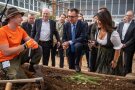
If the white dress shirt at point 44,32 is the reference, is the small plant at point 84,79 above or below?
below

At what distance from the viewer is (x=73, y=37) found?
7.49m

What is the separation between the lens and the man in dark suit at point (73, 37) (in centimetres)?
721

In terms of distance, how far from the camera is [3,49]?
4742 mm

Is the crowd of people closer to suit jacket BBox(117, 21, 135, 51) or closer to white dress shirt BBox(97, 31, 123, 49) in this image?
white dress shirt BBox(97, 31, 123, 49)

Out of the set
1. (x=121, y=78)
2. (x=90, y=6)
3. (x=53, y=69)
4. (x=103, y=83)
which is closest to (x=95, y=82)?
(x=103, y=83)

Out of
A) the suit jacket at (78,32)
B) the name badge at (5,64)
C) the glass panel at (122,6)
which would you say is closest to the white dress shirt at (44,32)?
the suit jacket at (78,32)

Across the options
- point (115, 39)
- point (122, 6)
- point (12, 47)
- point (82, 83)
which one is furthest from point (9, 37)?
point (122, 6)

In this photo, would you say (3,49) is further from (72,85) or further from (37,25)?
(37,25)

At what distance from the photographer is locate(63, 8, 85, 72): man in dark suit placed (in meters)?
7.21

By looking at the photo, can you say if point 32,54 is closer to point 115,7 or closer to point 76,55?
point 76,55

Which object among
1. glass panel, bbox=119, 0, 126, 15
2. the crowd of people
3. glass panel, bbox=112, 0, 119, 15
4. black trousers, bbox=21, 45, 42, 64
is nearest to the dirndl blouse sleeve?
the crowd of people

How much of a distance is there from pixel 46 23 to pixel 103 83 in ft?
11.3

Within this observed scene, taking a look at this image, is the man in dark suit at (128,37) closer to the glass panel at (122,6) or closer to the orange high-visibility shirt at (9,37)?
the orange high-visibility shirt at (9,37)

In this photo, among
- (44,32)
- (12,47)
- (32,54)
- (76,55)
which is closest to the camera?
(12,47)
